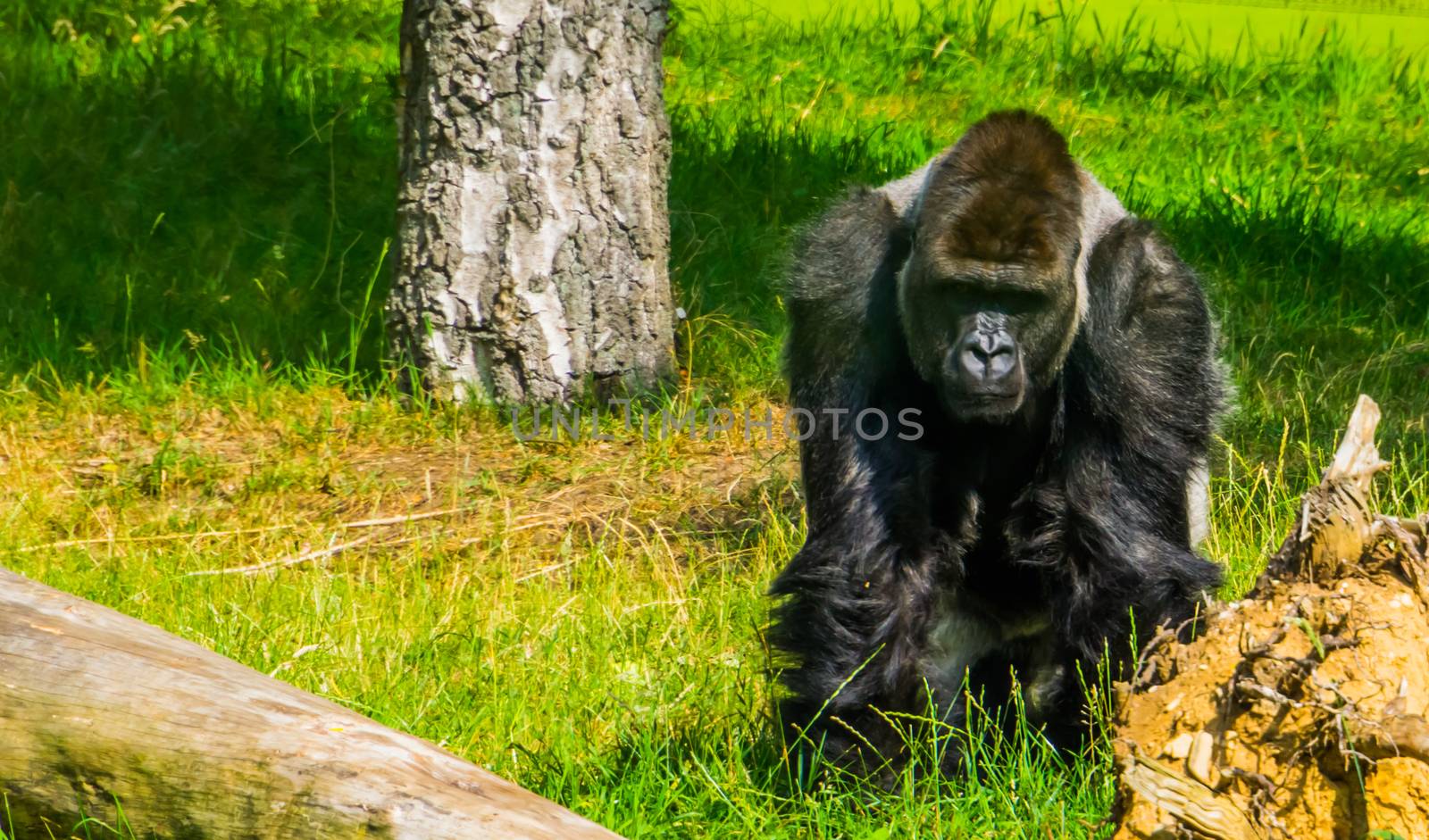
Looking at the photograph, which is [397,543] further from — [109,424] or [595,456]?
[109,424]

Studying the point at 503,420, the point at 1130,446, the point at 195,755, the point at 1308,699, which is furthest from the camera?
the point at 503,420

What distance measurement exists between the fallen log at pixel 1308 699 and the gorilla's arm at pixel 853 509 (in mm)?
847

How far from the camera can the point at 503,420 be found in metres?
5.45

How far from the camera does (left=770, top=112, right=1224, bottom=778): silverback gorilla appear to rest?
3.38 metres

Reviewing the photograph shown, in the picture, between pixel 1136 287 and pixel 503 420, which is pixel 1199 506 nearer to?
pixel 1136 287

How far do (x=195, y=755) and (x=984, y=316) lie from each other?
180cm

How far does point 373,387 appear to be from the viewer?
568 centimetres

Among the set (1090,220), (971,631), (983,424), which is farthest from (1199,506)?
(1090,220)

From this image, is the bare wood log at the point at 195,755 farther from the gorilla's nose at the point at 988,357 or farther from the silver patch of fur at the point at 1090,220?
the silver patch of fur at the point at 1090,220

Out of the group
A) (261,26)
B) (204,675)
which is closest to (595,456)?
(204,675)

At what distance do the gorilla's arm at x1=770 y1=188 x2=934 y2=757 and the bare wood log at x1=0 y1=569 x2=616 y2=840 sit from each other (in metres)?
1.12

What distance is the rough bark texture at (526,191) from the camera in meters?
A: 5.23

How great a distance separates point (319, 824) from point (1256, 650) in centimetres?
A: 142

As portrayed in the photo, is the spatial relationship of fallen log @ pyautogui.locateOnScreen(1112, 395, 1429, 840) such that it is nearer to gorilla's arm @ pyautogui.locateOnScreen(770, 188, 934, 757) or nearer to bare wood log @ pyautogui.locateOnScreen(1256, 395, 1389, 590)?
bare wood log @ pyautogui.locateOnScreen(1256, 395, 1389, 590)
